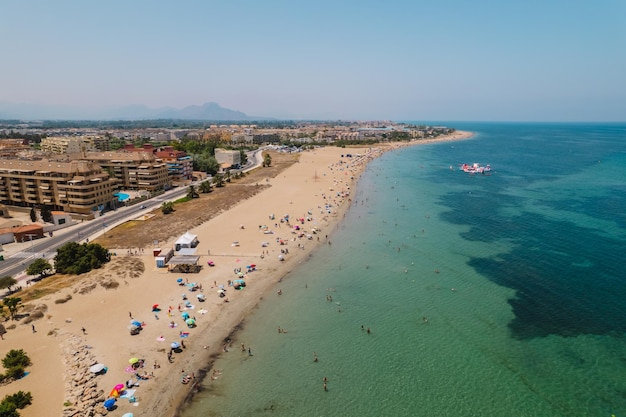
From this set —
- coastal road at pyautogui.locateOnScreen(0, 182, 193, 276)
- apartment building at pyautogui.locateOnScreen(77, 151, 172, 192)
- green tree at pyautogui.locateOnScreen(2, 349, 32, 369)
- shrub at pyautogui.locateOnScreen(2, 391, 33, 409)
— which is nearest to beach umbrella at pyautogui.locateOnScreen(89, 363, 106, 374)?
shrub at pyautogui.locateOnScreen(2, 391, 33, 409)

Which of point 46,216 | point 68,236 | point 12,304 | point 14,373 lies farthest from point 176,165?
point 14,373

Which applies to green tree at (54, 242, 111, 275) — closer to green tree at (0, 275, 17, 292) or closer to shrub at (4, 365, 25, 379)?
green tree at (0, 275, 17, 292)

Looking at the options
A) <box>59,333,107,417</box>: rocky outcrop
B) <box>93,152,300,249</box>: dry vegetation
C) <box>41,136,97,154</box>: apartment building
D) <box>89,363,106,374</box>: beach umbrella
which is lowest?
<box>59,333,107,417</box>: rocky outcrop

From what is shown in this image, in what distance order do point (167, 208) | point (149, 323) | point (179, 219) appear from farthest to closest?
point (167, 208) → point (179, 219) → point (149, 323)

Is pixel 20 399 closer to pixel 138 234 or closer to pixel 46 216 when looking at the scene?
pixel 138 234

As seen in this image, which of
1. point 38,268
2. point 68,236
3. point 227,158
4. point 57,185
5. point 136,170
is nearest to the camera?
point 38,268

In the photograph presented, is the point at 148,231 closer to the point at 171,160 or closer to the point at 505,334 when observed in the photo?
the point at 171,160
